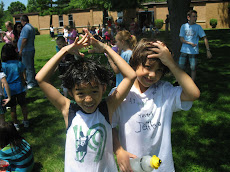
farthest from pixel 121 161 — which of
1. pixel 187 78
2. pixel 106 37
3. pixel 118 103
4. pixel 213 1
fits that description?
pixel 213 1

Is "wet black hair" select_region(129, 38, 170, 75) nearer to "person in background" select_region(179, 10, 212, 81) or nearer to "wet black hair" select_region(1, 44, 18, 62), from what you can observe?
"wet black hair" select_region(1, 44, 18, 62)

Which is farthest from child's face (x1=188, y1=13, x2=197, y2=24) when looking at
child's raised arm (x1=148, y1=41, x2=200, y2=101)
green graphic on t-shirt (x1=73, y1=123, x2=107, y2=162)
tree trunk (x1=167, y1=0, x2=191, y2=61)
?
green graphic on t-shirt (x1=73, y1=123, x2=107, y2=162)

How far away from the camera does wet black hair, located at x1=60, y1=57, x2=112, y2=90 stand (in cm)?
159

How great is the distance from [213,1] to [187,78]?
3224 cm

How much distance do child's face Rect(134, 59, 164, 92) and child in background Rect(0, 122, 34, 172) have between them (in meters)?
1.98

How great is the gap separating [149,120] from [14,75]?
3558 mm

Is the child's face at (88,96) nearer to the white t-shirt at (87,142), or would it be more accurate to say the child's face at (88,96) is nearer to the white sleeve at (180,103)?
the white t-shirt at (87,142)

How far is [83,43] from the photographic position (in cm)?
162

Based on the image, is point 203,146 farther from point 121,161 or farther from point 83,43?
point 83,43

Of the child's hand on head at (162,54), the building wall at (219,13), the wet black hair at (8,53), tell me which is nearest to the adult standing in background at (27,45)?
the wet black hair at (8,53)

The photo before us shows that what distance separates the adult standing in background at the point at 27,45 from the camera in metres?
6.52

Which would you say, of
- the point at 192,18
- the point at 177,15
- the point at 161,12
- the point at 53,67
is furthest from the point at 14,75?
the point at 161,12

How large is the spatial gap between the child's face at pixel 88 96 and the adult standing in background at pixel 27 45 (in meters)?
5.57

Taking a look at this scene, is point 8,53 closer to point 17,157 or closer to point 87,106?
point 17,157
